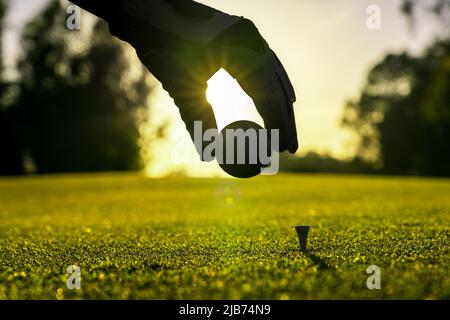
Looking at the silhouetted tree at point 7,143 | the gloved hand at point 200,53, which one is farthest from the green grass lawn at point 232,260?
the silhouetted tree at point 7,143

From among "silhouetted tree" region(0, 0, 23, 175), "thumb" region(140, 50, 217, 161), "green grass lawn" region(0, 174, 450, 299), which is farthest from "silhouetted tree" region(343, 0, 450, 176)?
"thumb" region(140, 50, 217, 161)

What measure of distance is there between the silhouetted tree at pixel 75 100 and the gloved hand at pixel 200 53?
5039 centimetres

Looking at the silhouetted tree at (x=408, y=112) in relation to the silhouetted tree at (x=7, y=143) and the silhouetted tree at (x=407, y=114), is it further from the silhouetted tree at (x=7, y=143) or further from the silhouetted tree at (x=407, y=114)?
the silhouetted tree at (x=7, y=143)

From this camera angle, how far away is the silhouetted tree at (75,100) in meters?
53.3

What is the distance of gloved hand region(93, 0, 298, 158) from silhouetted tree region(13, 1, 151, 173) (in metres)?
50.4

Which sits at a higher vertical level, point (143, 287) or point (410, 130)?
point (410, 130)

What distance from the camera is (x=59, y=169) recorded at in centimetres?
5350

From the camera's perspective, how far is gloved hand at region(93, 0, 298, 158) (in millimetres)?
4906

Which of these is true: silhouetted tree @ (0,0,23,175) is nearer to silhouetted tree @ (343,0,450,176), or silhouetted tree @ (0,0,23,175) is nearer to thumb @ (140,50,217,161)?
silhouetted tree @ (343,0,450,176)

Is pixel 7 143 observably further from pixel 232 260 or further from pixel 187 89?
pixel 232 260

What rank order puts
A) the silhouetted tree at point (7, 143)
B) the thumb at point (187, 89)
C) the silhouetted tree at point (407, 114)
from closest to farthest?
the thumb at point (187, 89)
the silhouetted tree at point (7, 143)
the silhouetted tree at point (407, 114)

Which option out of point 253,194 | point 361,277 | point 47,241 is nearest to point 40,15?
point 253,194

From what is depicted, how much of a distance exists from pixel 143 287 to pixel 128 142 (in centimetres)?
5226
